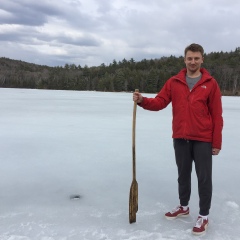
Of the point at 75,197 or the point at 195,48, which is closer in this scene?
the point at 195,48

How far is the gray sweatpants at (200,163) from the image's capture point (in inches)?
94.1

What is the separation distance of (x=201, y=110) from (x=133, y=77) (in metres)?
70.2

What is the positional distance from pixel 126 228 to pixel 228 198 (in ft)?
4.14

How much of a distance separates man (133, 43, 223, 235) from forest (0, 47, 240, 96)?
61757mm

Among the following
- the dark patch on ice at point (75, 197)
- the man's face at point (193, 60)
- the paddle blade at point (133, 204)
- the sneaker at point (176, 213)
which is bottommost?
the dark patch on ice at point (75, 197)

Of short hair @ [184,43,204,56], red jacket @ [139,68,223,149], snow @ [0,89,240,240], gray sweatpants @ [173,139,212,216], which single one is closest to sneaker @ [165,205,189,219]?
snow @ [0,89,240,240]

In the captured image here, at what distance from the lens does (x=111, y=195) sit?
3170 mm

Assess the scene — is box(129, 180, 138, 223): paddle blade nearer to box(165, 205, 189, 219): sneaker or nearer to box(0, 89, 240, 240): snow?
box(0, 89, 240, 240): snow

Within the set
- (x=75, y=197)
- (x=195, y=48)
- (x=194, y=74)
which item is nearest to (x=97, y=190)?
(x=75, y=197)

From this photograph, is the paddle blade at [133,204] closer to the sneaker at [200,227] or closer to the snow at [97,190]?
the snow at [97,190]

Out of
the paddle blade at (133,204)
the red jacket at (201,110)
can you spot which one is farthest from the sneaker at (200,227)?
the red jacket at (201,110)

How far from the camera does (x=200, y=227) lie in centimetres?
239

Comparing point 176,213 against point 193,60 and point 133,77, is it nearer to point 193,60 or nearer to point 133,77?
point 193,60

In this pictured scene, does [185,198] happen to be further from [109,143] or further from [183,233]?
[109,143]
